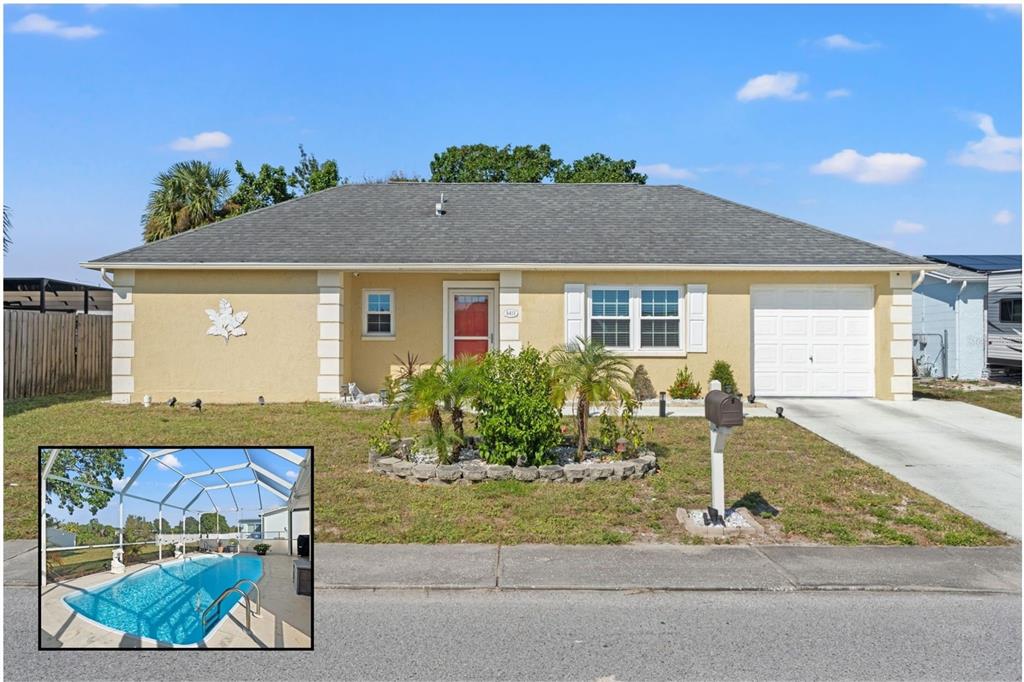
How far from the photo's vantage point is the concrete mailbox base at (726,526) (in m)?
6.88

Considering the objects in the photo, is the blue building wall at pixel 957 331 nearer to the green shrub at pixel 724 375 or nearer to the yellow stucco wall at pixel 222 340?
the green shrub at pixel 724 375

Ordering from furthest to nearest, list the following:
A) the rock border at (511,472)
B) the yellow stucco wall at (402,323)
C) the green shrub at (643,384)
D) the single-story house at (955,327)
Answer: the single-story house at (955,327) < the yellow stucco wall at (402,323) < the green shrub at (643,384) < the rock border at (511,472)

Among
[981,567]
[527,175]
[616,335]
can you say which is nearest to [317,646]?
[981,567]

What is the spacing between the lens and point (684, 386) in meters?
15.6

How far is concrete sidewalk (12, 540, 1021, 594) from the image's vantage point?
5.63 meters

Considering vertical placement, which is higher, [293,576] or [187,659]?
[293,576]

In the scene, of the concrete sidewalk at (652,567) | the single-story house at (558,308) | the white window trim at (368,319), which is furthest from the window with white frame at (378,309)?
the concrete sidewalk at (652,567)

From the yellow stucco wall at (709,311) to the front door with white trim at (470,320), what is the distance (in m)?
1.43

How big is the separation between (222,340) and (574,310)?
23.9 ft

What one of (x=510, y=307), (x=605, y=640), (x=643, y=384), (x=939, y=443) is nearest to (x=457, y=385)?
(x=605, y=640)

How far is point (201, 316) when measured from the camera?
52.0ft

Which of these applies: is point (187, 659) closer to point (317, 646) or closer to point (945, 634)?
point (317, 646)

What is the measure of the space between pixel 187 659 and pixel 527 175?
1480 inches

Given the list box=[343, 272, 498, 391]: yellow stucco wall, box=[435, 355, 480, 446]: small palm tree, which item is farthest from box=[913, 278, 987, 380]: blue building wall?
box=[435, 355, 480, 446]: small palm tree
